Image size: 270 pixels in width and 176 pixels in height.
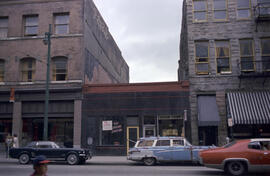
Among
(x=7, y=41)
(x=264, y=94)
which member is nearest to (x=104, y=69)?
(x=7, y=41)

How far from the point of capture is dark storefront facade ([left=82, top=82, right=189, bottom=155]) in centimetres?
2106

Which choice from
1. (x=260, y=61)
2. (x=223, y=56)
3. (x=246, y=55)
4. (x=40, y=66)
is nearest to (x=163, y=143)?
(x=223, y=56)

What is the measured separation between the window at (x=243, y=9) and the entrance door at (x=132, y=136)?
39.4ft

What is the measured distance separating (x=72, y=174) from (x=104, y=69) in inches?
792

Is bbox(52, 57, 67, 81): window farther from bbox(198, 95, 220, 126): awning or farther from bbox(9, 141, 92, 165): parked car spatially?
bbox(198, 95, 220, 126): awning

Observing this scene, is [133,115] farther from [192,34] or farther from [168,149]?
[192,34]

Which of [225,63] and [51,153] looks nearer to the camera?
[51,153]

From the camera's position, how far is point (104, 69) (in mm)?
31266

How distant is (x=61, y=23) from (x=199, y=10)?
11.5 meters

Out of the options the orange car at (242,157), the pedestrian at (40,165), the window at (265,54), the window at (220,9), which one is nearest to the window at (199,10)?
the window at (220,9)

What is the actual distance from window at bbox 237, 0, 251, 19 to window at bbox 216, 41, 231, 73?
2.41 m

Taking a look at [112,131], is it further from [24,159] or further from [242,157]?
[242,157]

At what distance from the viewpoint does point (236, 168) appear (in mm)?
11555

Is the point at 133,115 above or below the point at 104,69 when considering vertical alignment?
below
